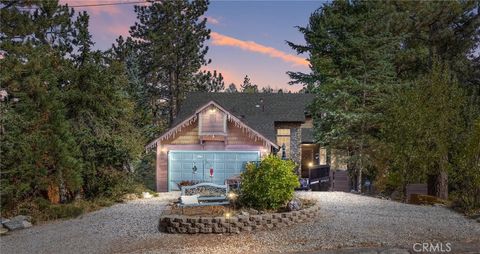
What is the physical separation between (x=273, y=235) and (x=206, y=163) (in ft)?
48.4

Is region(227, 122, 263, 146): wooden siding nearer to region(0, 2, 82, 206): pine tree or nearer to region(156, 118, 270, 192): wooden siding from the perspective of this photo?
region(156, 118, 270, 192): wooden siding

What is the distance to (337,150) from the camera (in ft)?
96.2

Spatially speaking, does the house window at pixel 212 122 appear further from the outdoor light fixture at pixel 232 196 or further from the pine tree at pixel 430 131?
the pine tree at pixel 430 131

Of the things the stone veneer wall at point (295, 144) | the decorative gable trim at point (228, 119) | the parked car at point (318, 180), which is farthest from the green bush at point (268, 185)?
the stone veneer wall at point (295, 144)

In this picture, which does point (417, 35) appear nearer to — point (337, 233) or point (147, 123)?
point (147, 123)

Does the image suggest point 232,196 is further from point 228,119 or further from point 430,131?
point 228,119

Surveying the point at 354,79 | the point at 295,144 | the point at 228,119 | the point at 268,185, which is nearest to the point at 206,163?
the point at 228,119

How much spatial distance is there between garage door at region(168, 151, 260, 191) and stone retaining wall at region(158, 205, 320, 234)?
13.1m

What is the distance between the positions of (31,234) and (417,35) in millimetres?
31434

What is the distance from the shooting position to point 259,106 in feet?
110

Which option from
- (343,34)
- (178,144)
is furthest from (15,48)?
(343,34)

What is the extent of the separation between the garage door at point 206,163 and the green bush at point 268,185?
1131 centimetres

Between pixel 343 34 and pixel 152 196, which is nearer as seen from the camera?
pixel 152 196

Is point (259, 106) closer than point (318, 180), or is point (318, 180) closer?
point (318, 180)
